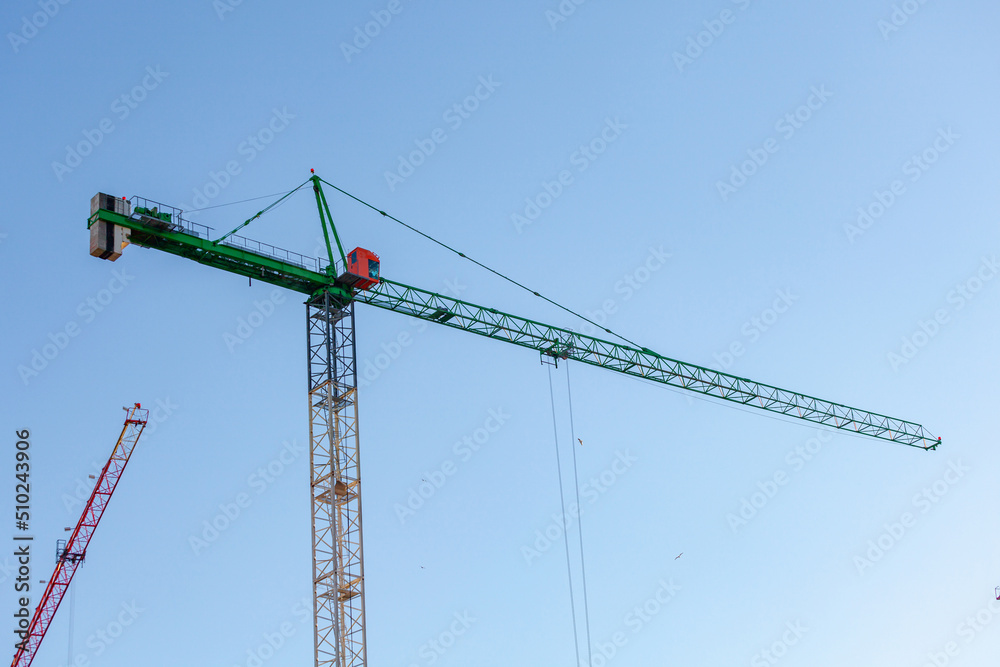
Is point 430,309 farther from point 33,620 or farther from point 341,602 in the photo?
point 33,620

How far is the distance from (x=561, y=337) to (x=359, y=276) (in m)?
24.9

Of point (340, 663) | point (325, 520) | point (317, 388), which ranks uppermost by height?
point (317, 388)

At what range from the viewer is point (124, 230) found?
7706cm

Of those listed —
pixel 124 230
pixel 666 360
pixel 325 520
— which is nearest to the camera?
pixel 124 230

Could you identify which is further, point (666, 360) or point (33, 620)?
point (666, 360)

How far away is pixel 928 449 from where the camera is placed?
144625 millimetres

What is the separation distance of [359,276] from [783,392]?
58986 millimetres

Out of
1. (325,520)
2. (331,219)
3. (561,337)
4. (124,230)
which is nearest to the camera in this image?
(124,230)

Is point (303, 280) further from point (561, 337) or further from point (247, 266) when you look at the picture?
point (561, 337)

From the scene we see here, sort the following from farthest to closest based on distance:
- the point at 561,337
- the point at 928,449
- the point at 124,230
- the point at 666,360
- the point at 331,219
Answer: the point at 928,449
the point at 666,360
the point at 561,337
the point at 331,219
the point at 124,230

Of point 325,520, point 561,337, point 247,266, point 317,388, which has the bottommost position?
point 325,520

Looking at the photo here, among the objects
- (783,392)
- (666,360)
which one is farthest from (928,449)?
(666,360)

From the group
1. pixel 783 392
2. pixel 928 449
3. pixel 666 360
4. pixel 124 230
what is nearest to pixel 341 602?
pixel 124 230

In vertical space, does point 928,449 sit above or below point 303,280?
above
